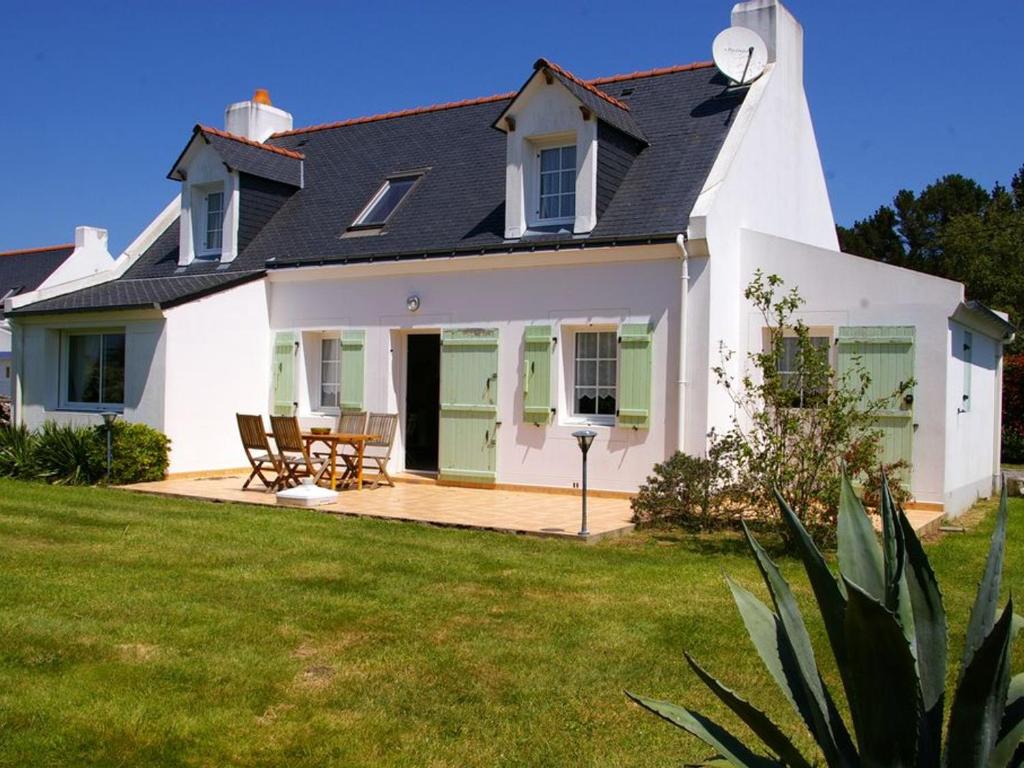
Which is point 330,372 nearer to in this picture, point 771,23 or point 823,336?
point 823,336

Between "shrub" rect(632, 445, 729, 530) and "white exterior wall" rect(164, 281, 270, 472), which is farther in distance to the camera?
"white exterior wall" rect(164, 281, 270, 472)

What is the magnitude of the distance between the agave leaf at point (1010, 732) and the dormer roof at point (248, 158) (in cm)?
1634

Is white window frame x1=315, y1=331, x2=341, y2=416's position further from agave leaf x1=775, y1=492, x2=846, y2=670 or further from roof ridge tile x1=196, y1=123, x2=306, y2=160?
agave leaf x1=775, y1=492, x2=846, y2=670

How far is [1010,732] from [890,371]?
10.2m

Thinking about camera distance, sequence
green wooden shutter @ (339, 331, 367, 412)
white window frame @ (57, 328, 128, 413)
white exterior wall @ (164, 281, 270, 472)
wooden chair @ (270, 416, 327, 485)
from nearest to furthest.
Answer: wooden chair @ (270, 416, 327, 485)
white exterior wall @ (164, 281, 270, 472)
green wooden shutter @ (339, 331, 367, 412)
white window frame @ (57, 328, 128, 413)

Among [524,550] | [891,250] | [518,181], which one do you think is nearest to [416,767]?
[524,550]

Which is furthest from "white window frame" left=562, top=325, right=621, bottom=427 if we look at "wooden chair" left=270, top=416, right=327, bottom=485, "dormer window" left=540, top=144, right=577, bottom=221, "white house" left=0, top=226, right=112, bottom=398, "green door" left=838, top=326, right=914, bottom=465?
"white house" left=0, top=226, right=112, bottom=398

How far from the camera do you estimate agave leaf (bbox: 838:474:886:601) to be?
8.82 feet

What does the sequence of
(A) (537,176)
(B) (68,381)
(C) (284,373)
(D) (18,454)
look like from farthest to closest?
(B) (68,381), (C) (284,373), (D) (18,454), (A) (537,176)

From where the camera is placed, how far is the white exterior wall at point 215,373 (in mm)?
14719

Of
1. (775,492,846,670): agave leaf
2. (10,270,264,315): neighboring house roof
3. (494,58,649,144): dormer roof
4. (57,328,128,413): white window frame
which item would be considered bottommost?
(775,492,846,670): agave leaf

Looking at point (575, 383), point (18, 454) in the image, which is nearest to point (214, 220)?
point (18, 454)

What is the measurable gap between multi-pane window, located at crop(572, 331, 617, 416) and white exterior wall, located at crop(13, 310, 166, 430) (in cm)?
614

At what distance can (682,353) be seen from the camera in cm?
1243
